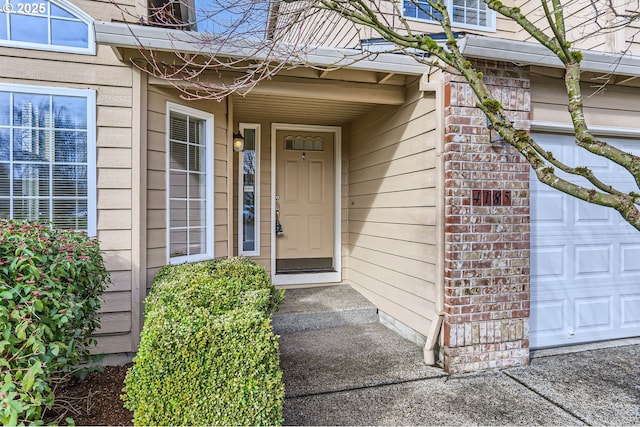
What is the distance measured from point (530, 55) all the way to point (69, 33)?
3772mm

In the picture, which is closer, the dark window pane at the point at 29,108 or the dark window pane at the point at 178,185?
the dark window pane at the point at 29,108

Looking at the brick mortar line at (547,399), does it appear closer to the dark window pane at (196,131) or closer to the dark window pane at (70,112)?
the dark window pane at (196,131)

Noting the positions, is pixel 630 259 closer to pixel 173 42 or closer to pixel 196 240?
pixel 196 240

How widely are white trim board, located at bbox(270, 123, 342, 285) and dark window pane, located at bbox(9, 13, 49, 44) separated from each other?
2.62 m

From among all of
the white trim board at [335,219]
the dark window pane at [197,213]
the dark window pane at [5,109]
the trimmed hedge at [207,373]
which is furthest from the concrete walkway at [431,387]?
the dark window pane at [5,109]

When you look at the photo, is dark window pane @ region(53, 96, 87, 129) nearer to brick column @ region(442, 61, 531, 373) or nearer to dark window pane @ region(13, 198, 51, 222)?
dark window pane @ region(13, 198, 51, 222)

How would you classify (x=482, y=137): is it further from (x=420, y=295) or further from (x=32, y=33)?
(x=32, y=33)

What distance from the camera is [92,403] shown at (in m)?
2.41

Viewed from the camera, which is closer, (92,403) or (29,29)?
(92,403)

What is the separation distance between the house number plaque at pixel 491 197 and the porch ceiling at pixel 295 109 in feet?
5.87

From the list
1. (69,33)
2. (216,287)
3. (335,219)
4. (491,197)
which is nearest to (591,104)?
(491,197)

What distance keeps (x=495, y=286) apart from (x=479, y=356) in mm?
599

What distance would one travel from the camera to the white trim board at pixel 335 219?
5098 mm

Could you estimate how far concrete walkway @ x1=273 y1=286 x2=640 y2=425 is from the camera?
8.09 ft
